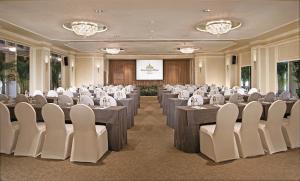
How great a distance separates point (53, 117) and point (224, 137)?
9.17ft

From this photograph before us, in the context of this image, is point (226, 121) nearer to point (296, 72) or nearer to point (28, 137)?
point (28, 137)

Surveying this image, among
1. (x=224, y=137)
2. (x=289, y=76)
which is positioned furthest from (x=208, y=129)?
(x=289, y=76)

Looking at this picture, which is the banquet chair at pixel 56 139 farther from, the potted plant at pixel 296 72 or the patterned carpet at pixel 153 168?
the potted plant at pixel 296 72

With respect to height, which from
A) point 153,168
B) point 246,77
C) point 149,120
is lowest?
point 153,168

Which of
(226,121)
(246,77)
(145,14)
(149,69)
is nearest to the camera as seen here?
(226,121)

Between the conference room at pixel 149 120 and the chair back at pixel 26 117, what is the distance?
0.02 meters

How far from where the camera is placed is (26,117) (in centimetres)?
484

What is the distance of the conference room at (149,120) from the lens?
14.3 ft

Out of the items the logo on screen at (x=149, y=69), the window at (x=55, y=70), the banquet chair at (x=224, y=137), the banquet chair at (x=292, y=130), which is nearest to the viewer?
the banquet chair at (x=224, y=137)

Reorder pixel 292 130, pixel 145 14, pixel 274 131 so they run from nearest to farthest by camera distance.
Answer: pixel 274 131, pixel 292 130, pixel 145 14

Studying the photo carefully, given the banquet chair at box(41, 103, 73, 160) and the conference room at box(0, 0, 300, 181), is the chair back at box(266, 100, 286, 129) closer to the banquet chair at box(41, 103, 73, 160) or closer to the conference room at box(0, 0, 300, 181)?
the conference room at box(0, 0, 300, 181)

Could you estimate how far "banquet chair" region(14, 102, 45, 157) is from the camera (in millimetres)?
4855

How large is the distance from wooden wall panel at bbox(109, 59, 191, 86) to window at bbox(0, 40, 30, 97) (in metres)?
11.2

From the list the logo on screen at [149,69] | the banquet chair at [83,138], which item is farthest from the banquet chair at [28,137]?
the logo on screen at [149,69]
